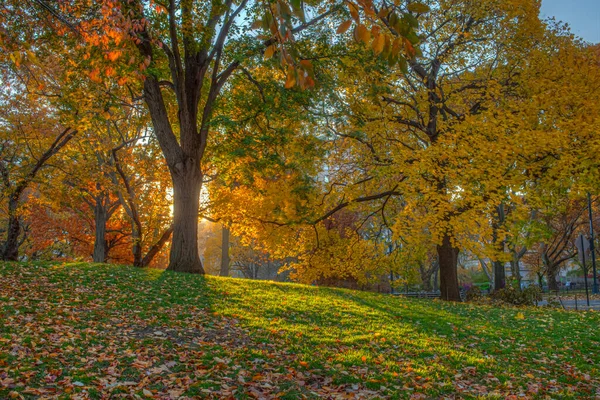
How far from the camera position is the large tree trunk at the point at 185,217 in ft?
43.1

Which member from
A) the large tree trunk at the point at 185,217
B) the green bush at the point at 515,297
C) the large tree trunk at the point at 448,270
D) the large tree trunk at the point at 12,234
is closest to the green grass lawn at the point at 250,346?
the large tree trunk at the point at 185,217

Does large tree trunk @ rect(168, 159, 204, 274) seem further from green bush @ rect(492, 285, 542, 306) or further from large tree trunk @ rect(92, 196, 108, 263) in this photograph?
green bush @ rect(492, 285, 542, 306)

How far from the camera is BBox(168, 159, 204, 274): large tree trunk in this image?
43.1 ft

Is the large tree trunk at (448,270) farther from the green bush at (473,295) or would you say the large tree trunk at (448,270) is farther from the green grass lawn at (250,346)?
the green grass lawn at (250,346)

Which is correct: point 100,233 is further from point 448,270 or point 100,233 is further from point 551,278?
point 551,278

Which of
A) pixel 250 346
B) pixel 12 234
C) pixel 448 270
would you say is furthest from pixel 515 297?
pixel 12 234

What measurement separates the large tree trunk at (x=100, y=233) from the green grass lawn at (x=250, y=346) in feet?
29.3

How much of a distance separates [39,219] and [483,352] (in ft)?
81.5

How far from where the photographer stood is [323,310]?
9.86 metres

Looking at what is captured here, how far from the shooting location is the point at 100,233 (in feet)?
67.2

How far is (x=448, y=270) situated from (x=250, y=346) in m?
12.4

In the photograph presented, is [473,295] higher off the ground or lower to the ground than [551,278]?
lower

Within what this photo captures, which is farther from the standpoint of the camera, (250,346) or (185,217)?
(185,217)

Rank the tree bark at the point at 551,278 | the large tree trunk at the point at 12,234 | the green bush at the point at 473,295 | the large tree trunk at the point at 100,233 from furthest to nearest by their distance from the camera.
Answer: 1. the tree bark at the point at 551,278
2. the green bush at the point at 473,295
3. the large tree trunk at the point at 100,233
4. the large tree trunk at the point at 12,234
